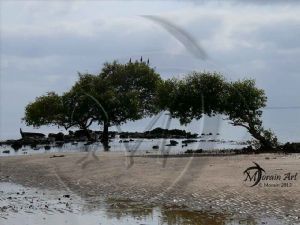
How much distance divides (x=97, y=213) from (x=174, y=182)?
23.7 feet

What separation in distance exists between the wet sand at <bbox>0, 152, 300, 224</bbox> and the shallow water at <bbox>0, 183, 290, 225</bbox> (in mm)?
958

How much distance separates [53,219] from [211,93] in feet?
98.7

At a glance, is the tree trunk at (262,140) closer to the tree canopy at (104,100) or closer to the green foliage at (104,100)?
the tree canopy at (104,100)

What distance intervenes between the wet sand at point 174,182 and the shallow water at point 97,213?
0.96 m

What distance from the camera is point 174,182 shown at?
1073 inches

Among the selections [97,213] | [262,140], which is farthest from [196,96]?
[97,213]

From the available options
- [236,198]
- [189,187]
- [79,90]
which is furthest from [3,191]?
[79,90]

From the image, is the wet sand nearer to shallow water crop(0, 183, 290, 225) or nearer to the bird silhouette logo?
the bird silhouette logo

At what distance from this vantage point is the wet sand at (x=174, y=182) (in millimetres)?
20844

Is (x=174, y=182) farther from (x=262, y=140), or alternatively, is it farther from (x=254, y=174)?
(x=262, y=140)

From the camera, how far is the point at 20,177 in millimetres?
37125

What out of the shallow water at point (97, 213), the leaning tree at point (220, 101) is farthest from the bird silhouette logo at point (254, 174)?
the leaning tree at point (220, 101)

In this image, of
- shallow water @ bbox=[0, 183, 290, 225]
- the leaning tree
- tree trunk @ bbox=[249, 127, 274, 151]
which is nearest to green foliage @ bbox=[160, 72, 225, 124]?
the leaning tree

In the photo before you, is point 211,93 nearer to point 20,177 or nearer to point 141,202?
point 20,177
